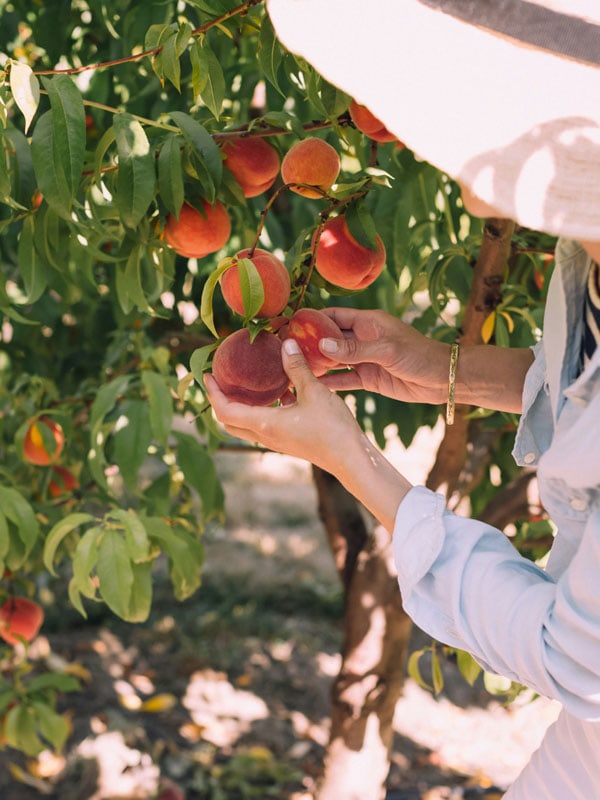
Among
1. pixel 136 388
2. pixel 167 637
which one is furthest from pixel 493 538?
pixel 167 637

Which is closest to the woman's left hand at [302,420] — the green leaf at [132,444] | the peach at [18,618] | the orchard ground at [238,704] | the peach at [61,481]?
the green leaf at [132,444]

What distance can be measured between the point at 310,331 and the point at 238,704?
7.30 ft

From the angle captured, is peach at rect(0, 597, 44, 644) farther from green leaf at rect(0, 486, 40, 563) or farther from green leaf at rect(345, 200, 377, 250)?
green leaf at rect(345, 200, 377, 250)

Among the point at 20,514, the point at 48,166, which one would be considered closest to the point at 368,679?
the point at 20,514

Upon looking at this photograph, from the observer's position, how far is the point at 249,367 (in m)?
1.07

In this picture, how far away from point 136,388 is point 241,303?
2.19ft

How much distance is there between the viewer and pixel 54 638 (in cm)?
330

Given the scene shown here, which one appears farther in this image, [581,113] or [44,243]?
[44,243]

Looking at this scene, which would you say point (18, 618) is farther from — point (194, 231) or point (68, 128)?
point (68, 128)

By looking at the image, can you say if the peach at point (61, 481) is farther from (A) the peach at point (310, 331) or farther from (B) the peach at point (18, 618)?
(A) the peach at point (310, 331)

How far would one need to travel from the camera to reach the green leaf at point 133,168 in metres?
1.13

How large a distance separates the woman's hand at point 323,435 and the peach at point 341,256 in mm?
171

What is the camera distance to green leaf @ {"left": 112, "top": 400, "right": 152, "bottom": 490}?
1506 millimetres

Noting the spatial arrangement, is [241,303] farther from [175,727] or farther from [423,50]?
[175,727]
